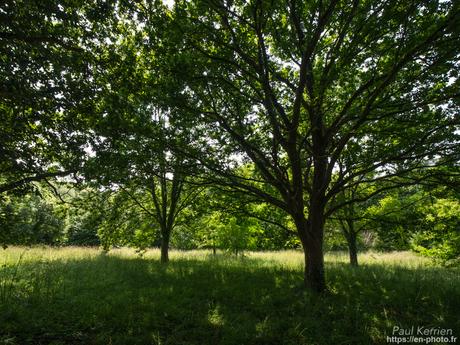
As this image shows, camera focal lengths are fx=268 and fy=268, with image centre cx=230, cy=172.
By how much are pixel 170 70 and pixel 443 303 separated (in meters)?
10.1

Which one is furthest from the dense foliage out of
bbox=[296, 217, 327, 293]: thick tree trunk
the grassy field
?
the grassy field

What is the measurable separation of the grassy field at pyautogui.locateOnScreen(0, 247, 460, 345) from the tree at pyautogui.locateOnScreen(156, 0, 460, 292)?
159 centimetres

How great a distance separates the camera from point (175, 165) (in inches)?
305

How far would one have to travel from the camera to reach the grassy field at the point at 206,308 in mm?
5723

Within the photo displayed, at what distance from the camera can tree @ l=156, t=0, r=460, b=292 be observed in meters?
6.30

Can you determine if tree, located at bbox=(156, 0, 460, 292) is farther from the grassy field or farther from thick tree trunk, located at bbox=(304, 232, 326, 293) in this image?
the grassy field

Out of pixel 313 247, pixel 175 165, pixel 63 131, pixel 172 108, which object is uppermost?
pixel 172 108

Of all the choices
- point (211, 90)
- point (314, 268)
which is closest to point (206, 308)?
point (314, 268)

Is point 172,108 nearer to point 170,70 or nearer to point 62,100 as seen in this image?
point 170,70

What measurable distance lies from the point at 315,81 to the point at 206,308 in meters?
7.03

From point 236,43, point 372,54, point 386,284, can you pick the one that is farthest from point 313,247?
point 236,43

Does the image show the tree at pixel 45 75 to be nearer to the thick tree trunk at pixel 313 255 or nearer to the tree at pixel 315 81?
the tree at pixel 315 81

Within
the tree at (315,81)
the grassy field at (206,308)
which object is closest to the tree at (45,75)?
the tree at (315,81)

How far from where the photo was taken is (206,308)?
7199mm
